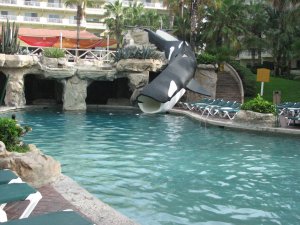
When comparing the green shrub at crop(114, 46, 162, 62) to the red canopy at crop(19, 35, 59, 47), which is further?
the red canopy at crop(19, 35, 59, 47)

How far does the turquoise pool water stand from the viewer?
28.7ft

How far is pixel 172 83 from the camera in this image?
1005 inches

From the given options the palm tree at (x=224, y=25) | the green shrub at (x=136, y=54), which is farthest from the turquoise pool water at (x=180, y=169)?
the palm tree at (x=224, y=25)

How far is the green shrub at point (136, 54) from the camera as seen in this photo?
94.7 ft

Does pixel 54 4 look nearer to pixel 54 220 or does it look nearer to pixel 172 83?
pixel 172 83

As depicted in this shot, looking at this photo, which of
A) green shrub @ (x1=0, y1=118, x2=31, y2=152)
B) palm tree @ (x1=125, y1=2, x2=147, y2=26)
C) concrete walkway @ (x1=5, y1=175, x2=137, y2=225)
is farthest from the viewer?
Answer: palm tree @ (x1=125, y1=2, x2=147, y2=26)

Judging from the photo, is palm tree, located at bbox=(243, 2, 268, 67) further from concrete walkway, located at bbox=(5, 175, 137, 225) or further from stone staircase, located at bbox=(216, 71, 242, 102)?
concrete walkway, located at bbox=(5, 175, 137, 225)

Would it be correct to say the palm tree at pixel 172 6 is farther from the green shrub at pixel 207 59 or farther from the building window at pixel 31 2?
the building window at pixel 31 2

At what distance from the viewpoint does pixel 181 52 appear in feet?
96.9

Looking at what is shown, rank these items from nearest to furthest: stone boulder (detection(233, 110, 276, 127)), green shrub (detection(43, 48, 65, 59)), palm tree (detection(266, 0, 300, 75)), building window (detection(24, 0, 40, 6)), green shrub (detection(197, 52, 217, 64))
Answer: stone boulder (detection(233, 110, 276, 127))
green shrub (detection(43, 48, 65, 59))
green shrub (detection(197, 52, 217, 64))
palm tree (detection(266, 0, 300, 75))
building window (detection(24, 0, 40, 6))

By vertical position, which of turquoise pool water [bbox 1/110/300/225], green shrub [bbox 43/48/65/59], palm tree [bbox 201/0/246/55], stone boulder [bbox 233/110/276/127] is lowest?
turquoise pool water [bbox 1/110/300/225]

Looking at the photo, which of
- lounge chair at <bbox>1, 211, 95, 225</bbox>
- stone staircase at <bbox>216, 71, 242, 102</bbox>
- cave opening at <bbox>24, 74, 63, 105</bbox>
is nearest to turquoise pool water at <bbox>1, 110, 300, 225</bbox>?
lounge chair at <bbox>1, 211, 95, 225</bbox>

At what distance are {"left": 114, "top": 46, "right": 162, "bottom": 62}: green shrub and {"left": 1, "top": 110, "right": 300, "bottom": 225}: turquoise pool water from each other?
27.0 feet

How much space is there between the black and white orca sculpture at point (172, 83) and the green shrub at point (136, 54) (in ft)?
4.11
